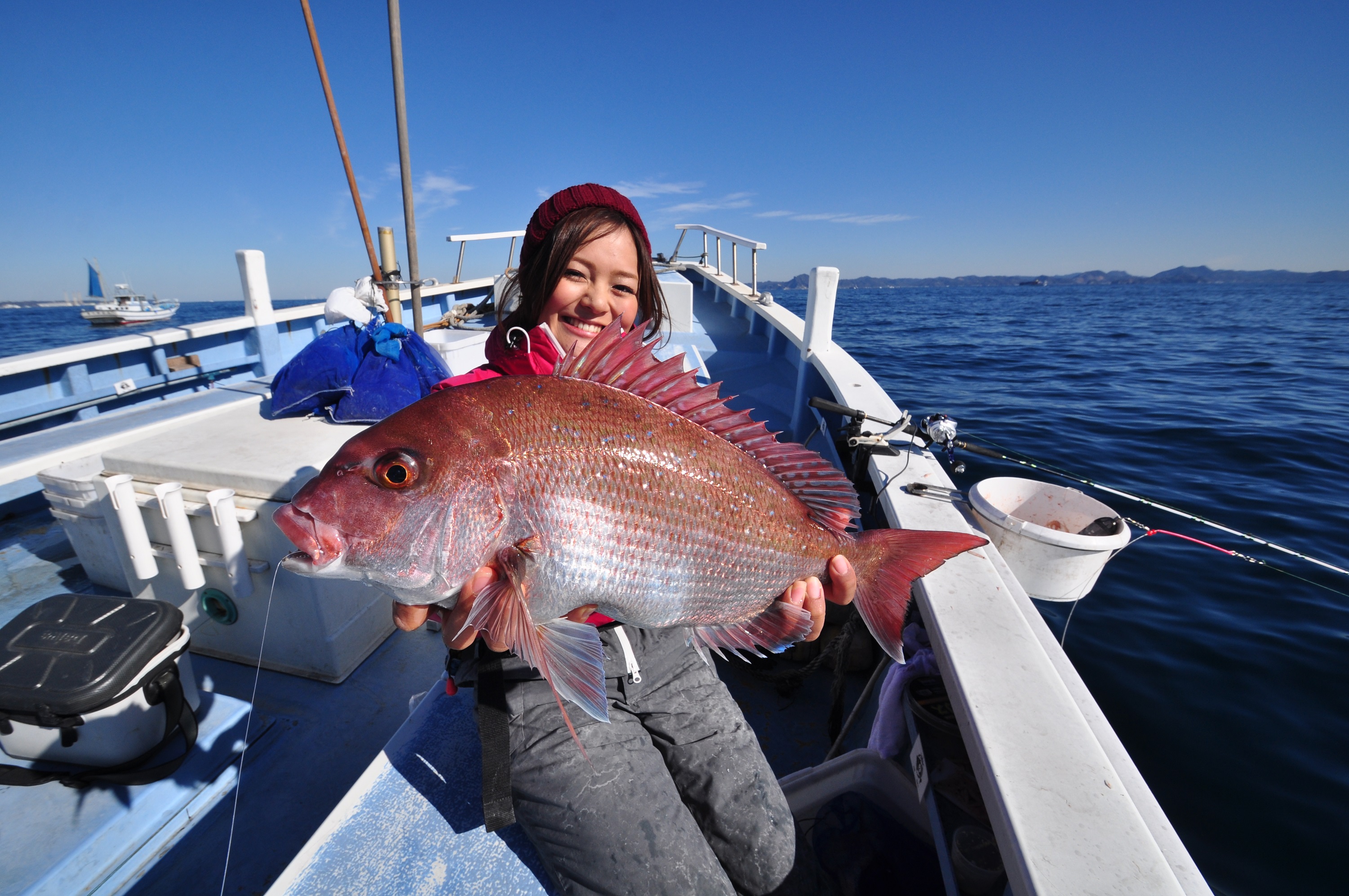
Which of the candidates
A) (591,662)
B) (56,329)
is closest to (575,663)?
(591,662)

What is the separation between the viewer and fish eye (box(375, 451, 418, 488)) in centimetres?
136

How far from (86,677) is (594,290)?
7.18 ft

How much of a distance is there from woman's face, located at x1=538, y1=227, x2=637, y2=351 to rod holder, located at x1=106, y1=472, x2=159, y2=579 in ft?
6.77

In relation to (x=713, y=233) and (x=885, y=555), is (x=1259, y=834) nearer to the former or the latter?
(x=885, y=555)

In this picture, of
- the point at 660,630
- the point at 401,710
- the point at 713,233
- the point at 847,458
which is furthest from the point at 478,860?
the point at 713,233

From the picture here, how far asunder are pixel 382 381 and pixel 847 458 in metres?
3.20

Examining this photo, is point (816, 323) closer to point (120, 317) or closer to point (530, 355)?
point (530, 355)

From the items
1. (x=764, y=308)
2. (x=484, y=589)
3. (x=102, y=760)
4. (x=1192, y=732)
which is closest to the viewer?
(x=484, y=589)

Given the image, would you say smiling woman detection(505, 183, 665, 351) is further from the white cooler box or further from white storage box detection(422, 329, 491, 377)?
white storage box detection(422, 329, 491, 377)

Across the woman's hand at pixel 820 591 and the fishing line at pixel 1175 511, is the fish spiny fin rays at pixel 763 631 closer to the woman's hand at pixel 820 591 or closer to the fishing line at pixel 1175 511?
the woman's hand at pixel 820 591

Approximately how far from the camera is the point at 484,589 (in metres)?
1.42

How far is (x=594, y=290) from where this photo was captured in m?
2.09

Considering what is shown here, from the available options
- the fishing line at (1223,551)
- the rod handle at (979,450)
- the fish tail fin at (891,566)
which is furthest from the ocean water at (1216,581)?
the fish tail fin at (891,566)

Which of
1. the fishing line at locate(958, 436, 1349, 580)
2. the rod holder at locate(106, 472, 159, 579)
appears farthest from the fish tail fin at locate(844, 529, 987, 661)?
the rod holder at locate(106, 472, 159, 579)
